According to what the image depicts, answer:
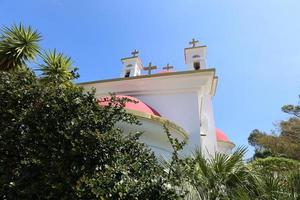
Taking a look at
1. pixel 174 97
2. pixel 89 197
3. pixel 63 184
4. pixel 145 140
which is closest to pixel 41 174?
pixel 63 184

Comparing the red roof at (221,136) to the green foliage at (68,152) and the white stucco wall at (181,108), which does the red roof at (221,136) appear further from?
the green foliage at (68,152)

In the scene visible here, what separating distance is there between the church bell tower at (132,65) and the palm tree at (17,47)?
35.1 feet

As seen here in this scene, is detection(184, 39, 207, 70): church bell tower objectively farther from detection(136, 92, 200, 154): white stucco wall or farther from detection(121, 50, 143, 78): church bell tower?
detection(136, 92, 200, 154): white stucco wall

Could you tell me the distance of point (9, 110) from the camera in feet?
17.9

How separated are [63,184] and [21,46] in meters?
7.10

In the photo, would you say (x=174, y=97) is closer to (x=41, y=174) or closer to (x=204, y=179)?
(x=204, y=179)

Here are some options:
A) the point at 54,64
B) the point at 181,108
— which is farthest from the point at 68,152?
the point at 181,108

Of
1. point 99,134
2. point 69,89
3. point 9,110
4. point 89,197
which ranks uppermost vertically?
point 69,89

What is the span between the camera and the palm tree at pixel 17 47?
384 inches

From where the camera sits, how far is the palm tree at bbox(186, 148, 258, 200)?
6.13m

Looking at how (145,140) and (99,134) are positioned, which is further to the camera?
(145,140)

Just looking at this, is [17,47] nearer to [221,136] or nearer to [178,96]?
[178,96]

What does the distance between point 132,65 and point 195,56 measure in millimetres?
4675

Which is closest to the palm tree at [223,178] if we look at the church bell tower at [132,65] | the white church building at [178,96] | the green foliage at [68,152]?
the green foliage at [68,152]
